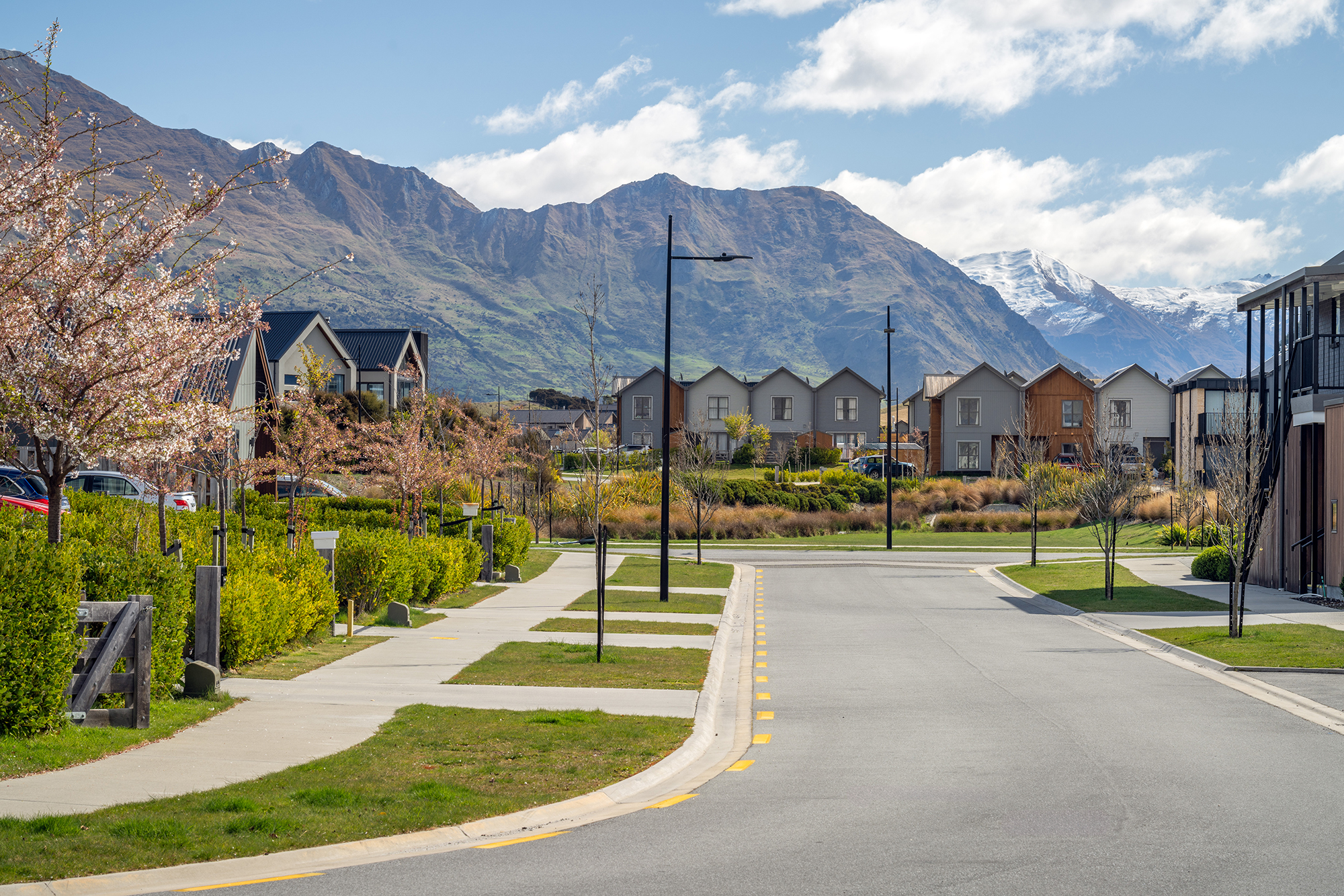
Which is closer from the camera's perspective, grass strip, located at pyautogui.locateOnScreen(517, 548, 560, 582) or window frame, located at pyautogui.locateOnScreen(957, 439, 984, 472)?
grass strip, located at pyautogui.locateOnScreen(517, 548, 560, 582)

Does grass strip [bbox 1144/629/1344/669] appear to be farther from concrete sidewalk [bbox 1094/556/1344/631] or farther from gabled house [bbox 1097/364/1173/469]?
gabled house [bbox 1097/364/1173/469]

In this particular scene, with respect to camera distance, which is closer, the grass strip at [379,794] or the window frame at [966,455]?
the grass strip at [379,794]

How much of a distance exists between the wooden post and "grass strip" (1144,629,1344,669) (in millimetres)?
12499

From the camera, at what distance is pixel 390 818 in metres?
7.24

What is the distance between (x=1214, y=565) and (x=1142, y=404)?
52847 mm

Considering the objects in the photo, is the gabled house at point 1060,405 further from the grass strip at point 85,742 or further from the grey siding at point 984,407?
the grass strip at point 85,742

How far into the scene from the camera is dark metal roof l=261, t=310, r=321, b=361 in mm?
56531

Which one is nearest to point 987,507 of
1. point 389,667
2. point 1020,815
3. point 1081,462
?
point 1081,462

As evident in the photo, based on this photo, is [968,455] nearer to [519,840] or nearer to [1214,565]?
[1214,565]

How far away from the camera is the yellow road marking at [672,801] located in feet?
26.3

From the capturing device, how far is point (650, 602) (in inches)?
885

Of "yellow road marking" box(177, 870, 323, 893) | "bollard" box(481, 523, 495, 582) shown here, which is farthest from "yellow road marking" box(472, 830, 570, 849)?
"bollard" box(481, 523, 495, 582)

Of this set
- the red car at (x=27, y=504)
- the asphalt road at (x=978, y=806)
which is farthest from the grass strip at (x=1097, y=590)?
the red car at (x=27, y=504)

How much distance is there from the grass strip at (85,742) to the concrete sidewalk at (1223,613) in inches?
597
